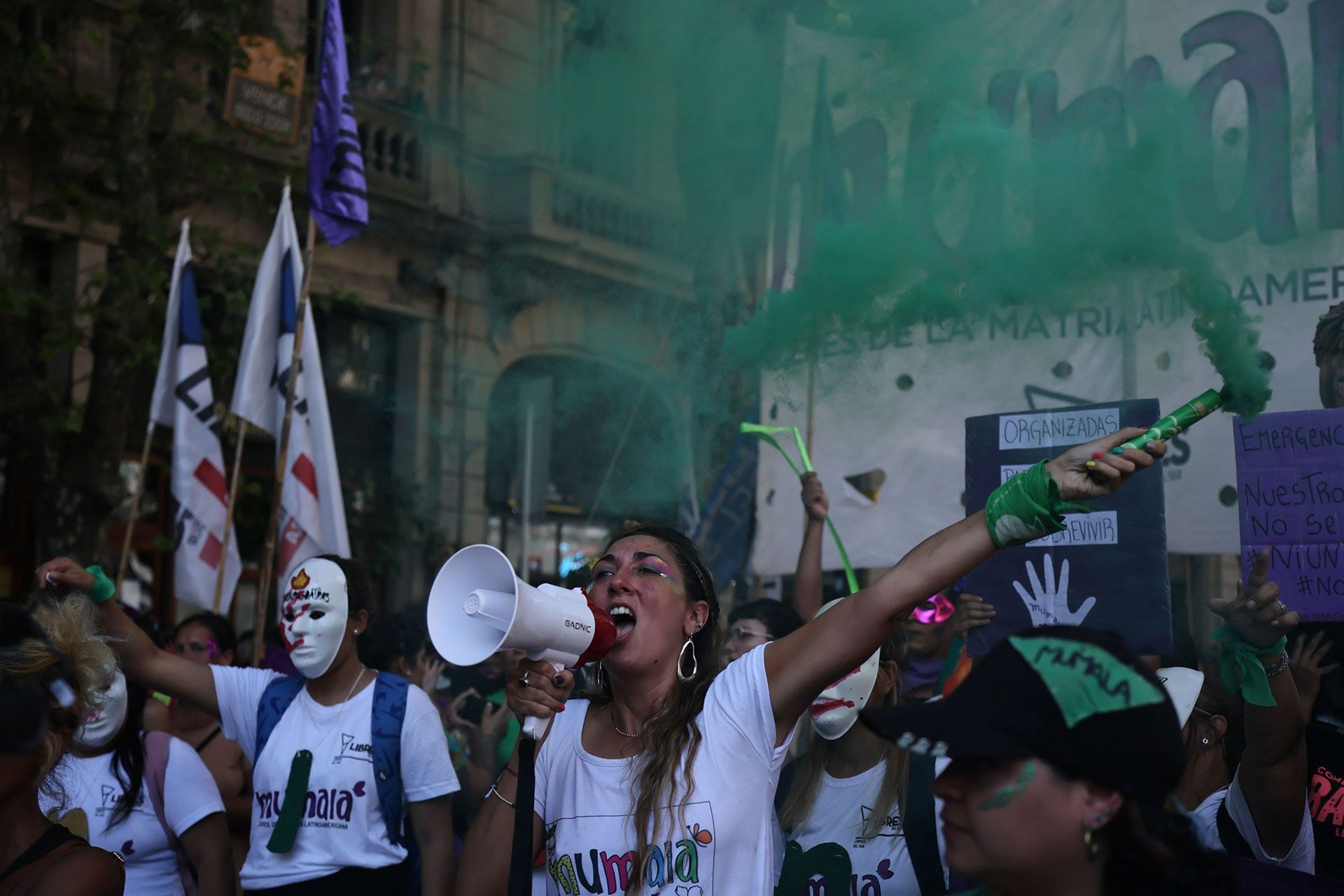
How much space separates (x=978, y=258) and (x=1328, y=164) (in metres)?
1.39

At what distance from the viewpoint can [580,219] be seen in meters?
14.2

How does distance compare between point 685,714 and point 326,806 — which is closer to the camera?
point 685,714

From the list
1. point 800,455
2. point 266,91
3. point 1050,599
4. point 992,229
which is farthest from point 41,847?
point 266,91

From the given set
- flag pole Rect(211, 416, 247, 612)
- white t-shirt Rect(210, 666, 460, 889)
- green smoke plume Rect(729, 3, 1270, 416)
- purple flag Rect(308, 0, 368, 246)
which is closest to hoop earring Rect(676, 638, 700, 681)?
white t-shirt Rect(210, 666, 460, 889)

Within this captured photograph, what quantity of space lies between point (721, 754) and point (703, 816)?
0.43 ft

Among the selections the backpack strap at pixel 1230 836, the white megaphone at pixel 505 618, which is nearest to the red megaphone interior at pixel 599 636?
the white megaphone at pixel 505 618

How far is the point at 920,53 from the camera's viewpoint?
5.93 m

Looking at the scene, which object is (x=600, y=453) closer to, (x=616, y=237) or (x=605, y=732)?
(x=616, y=237)

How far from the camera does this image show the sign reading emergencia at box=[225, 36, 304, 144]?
387 inches

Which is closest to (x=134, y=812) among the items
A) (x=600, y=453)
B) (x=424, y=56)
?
(x=600, y=453)

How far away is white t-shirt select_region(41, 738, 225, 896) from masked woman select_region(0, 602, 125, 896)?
1.34 meters

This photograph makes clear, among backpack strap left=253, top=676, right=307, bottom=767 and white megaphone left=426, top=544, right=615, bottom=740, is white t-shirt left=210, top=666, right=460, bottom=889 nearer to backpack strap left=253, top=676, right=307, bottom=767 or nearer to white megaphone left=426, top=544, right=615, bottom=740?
backpack strap left=253, top=676, right=307, bottom=767

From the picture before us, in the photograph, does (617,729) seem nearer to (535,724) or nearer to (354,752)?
(535,724)

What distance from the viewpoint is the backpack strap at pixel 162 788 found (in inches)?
153
